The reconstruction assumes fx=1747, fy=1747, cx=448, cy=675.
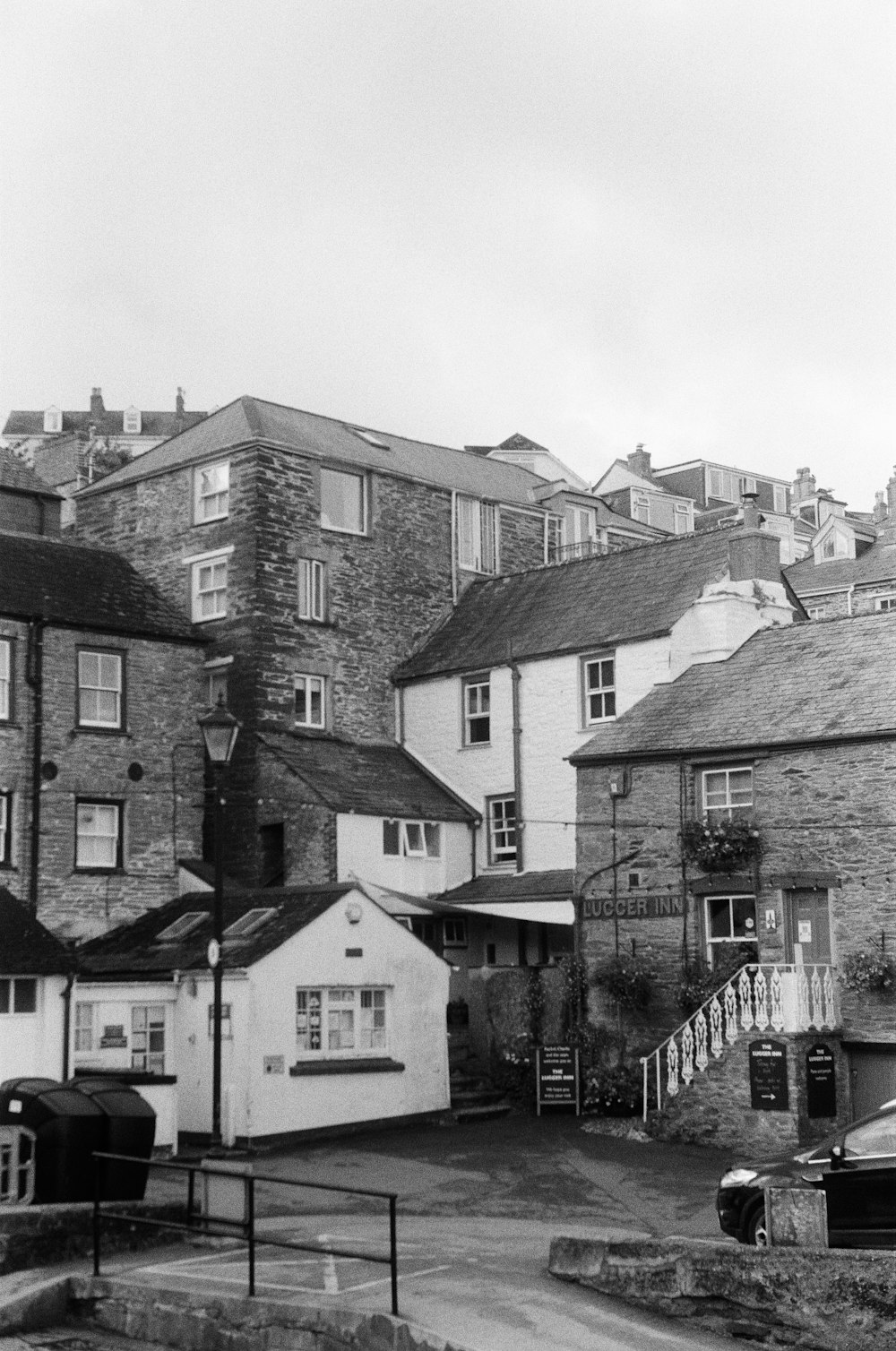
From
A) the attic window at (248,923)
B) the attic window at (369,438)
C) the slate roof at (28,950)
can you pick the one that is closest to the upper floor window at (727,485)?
A: the attic window at (369,438)

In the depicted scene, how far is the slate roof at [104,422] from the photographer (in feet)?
320

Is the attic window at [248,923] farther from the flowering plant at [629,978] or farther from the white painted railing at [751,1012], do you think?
the white painted railing at [751,1012]

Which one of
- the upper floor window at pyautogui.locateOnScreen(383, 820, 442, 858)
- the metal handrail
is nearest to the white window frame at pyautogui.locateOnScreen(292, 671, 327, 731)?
the upper floor window at pyautogui.locateOnScreen(383, 820, 442, 858)

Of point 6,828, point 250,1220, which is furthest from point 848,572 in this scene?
point 250,1220

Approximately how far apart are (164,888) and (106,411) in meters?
75.0

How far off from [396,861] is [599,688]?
5105mm

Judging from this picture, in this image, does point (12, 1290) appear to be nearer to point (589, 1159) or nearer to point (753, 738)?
point (589, 1159)

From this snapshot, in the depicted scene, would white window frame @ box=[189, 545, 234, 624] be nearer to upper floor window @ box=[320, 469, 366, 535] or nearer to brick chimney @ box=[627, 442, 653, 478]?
upper floor window @ box=[320, 469, 366, 535]

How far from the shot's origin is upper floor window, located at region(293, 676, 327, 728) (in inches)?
1382

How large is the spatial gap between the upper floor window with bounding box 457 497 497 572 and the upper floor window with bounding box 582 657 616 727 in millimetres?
6265

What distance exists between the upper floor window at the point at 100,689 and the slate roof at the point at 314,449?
19.8 feet

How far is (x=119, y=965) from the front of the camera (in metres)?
28.2

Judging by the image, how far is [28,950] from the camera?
83.6 feet

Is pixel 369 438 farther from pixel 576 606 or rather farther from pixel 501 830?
pixel 501 830
